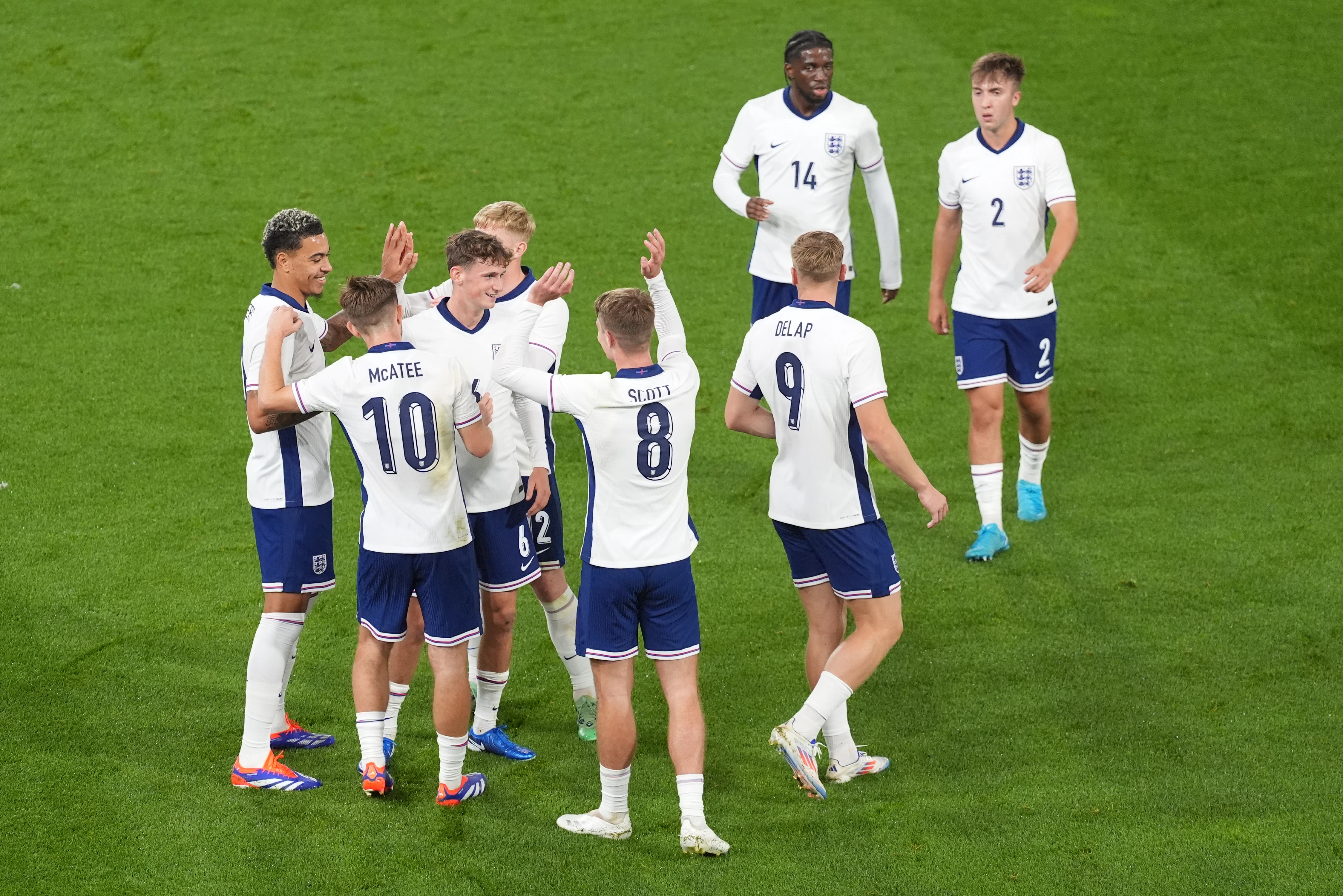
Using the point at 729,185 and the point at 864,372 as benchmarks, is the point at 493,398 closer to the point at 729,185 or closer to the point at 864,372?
the point at 864,372

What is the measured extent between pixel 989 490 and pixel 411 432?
3.24 meters

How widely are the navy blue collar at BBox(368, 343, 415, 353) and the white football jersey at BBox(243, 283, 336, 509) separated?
42 cm

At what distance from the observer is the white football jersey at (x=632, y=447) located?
161 inches

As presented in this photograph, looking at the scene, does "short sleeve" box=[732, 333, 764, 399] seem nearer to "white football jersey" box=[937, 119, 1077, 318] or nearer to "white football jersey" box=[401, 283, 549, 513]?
"white football jersey" box=[401, 283, 549, 513]

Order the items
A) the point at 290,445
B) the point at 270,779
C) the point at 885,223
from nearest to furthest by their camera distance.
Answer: the point at 290,445
the point at 270,779
the point at 885,223

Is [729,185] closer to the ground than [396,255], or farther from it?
farther from it

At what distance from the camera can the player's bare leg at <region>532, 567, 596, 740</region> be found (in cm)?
503

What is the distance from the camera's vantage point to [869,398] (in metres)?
4.36

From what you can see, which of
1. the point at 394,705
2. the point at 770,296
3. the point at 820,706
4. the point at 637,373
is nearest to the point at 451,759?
the point at 394,705

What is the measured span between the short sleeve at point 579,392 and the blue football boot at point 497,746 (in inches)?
57.0

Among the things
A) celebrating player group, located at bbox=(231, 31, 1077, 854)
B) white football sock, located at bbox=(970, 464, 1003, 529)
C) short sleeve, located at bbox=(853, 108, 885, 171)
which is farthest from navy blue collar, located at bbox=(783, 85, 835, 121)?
celebrating player group, located at bbox=(231, 31, 1077, 854)

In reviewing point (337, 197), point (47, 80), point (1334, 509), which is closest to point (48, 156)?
point (47, 80)

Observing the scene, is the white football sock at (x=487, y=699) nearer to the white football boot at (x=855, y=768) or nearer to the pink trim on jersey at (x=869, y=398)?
the white football boot at (x=855, y=768)

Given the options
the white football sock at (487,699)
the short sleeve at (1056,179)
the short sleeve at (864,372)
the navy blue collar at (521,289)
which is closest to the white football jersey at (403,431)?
the navy blue collar at (521,289)
